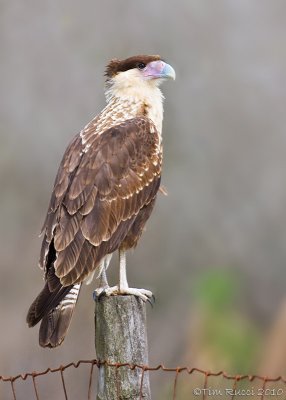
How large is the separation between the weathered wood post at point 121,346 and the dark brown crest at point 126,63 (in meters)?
1.88

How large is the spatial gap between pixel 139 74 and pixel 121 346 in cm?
206

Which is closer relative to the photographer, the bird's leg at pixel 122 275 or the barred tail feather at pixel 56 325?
the barred tail feather at pixel 56 325

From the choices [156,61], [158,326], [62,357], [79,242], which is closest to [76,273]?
[79,242]

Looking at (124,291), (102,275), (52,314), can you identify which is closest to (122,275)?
(124,291)

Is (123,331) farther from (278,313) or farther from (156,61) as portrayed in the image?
(278,313)

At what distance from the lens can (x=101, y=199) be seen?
18.0 feet

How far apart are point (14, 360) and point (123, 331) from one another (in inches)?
209

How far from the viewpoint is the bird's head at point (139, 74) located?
617cm

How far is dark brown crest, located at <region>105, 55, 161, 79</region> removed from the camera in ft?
20.4

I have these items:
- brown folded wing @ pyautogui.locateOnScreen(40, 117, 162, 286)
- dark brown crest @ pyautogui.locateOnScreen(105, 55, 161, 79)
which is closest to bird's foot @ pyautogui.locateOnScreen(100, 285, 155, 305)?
brown folded wing @ pyautogui.locateOnScreen(40, 117, 162, 286)

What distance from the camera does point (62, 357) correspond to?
373 inches

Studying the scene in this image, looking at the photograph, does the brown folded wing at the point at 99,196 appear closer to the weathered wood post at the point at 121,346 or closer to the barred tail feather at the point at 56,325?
the barred tail feather at the point at 56,325

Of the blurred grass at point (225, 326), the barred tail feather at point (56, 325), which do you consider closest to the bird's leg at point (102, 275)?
the barred tail feather at point (56, 325)

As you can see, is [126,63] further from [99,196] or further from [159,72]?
[99,196]
